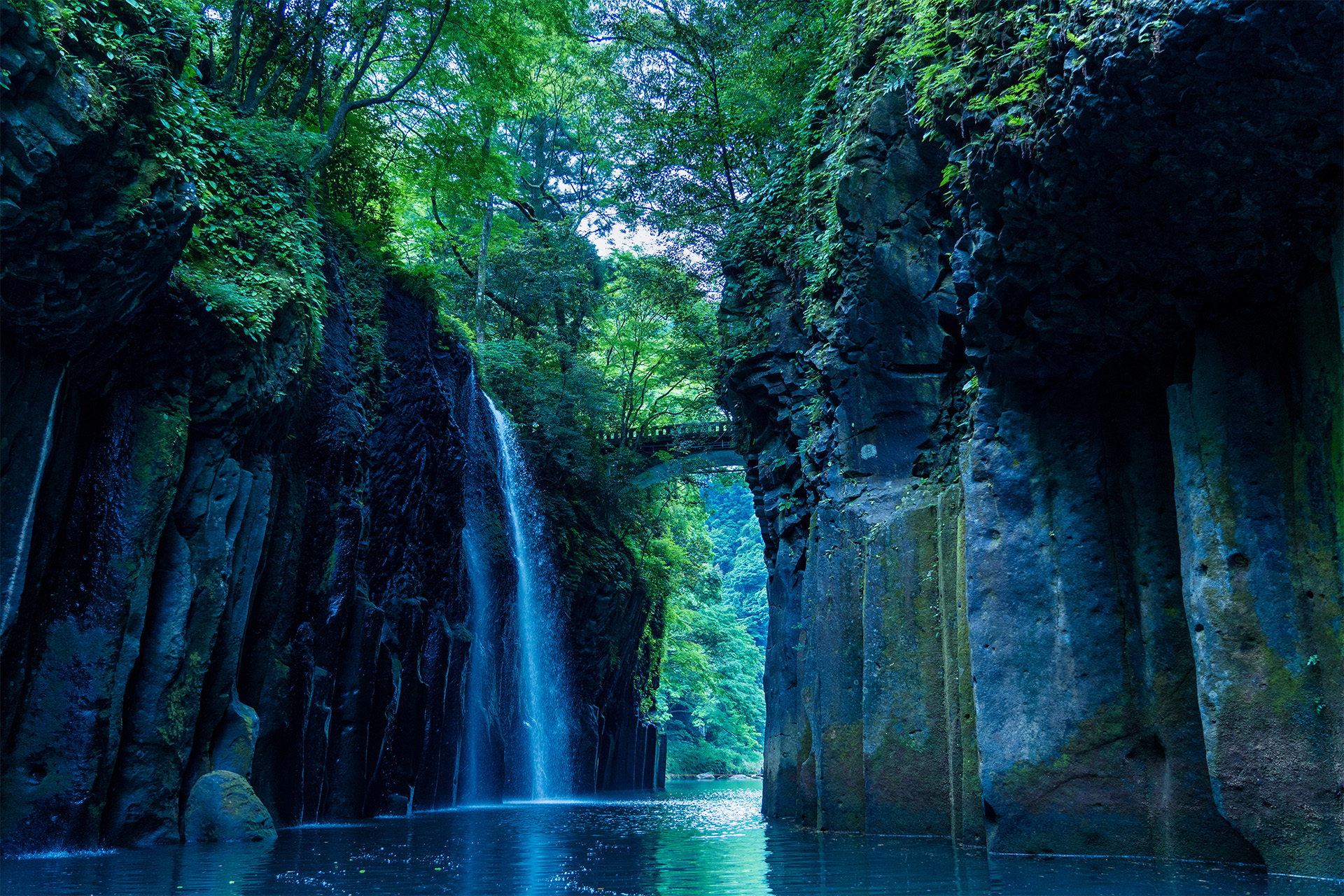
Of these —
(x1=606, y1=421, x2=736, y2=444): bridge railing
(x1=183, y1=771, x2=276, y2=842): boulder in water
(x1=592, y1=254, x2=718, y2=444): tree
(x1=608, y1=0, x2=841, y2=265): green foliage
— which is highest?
(x1=608, y1=0, x2=841, y2=265): green foliage

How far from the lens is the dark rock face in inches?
252

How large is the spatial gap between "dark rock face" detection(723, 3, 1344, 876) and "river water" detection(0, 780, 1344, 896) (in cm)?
61

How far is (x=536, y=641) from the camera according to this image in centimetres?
2470

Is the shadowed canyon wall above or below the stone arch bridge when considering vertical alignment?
below

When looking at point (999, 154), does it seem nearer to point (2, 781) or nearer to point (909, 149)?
point (909, 149)

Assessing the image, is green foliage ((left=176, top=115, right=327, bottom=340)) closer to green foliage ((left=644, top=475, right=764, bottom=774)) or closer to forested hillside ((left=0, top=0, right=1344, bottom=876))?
Answer: forested hillside ((left=0, top=0, right=1344, bottom=876))

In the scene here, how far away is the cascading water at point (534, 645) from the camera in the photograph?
23906mm

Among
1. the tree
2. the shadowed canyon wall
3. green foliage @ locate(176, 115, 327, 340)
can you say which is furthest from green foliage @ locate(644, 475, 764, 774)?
green foliage @ locate(176, 115, 327, 340)

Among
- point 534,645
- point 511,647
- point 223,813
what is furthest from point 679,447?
point 223,813

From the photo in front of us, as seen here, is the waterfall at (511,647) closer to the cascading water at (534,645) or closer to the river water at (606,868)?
the cascading water at (534,645)

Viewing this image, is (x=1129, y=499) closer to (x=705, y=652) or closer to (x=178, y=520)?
(x=178, y=520)

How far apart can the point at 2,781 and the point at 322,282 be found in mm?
7845

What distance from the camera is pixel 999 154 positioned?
7.38m

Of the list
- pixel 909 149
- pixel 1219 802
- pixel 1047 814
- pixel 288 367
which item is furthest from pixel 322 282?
pixel 1219 802
